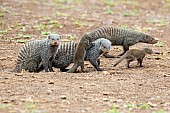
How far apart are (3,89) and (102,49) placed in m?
2.34

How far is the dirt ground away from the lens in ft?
19.8

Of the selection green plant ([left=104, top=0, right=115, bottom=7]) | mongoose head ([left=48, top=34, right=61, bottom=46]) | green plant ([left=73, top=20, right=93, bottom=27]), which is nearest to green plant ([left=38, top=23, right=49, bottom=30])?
green plant ([left=73, top=20, right=93, bottom=27])

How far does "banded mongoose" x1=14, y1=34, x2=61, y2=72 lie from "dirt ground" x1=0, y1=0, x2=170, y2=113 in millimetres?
235

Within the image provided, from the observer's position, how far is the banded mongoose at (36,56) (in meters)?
8.47

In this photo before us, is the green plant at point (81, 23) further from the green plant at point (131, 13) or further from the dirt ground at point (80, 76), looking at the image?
the green plant at point (131, 13)

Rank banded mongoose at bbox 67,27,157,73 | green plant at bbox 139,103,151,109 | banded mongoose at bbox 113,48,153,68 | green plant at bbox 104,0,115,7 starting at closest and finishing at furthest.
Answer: green plant at bbox 139,103,151,109, banded mongoose at bbox 113,48,153,68, banded mongoose at bbox 67,27,157,73, green plant at bbox 104,0,115,7

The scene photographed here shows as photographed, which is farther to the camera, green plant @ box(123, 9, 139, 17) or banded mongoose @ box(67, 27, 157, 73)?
green plant @ box(123, 9, 139, 17)

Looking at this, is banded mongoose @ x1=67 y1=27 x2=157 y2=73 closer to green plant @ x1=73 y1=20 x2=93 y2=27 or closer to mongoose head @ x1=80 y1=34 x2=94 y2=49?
mongoose head @ x1=80 y1=34 x2=94 y2=49

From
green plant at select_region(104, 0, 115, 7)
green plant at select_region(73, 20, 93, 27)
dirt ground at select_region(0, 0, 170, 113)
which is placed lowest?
dirt ground at select_region(0, 0, 170, 113)

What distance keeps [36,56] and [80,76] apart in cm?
109

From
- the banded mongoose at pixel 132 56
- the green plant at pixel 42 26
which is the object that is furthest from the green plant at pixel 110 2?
the banded mongoose at pixel 132 56

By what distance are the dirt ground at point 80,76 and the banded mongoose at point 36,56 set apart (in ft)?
0.77

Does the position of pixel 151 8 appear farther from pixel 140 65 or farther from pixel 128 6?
pixel 140 65

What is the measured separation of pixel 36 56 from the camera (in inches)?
338
